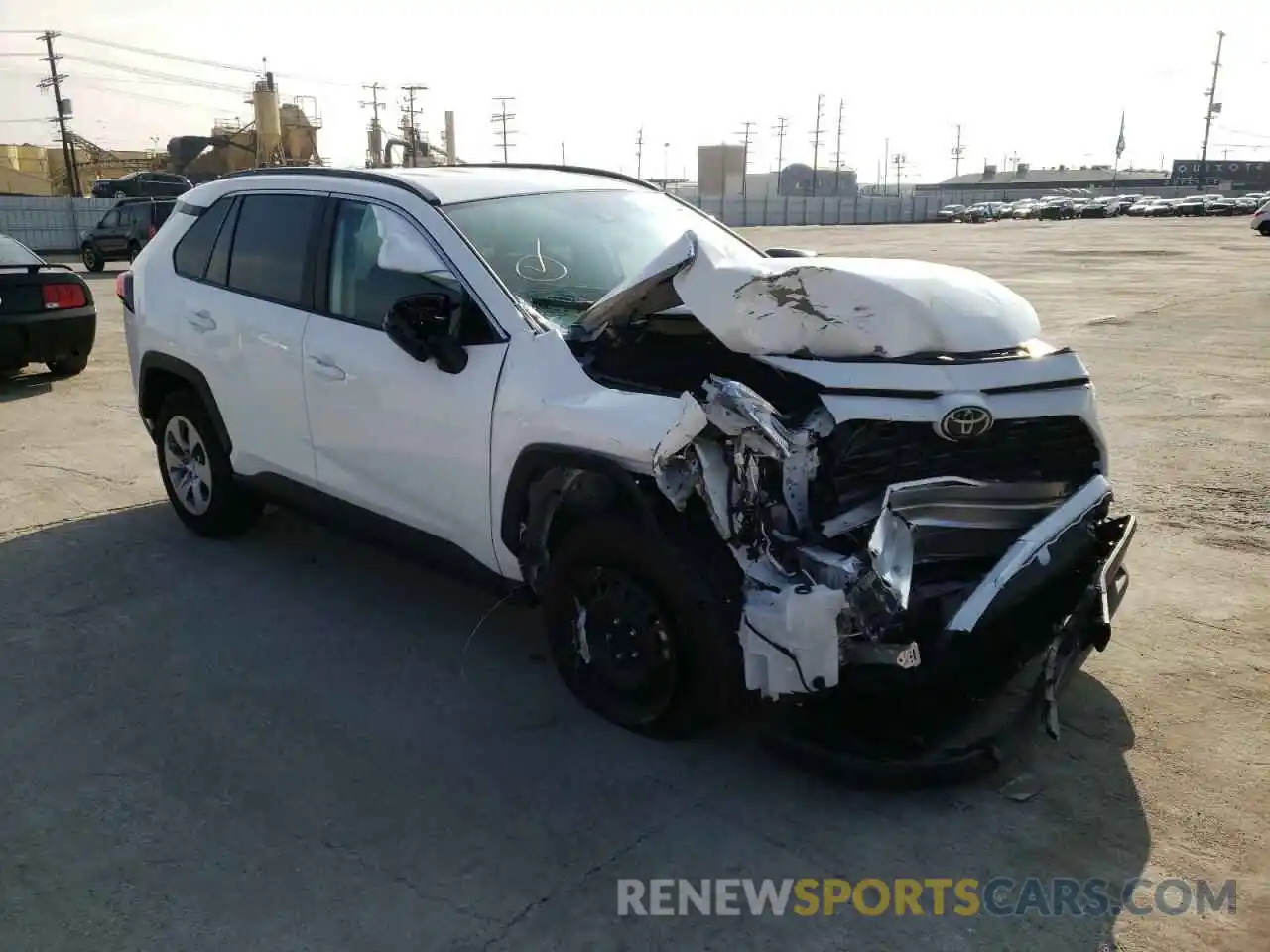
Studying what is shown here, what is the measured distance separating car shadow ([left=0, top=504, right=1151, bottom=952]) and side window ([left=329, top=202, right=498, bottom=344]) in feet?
4.46

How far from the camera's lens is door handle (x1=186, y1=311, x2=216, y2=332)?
5146 millimetres

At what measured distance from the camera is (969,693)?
3131 mm

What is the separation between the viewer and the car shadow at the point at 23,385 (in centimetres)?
961

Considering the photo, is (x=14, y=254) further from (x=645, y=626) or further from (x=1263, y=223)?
(x=1263, y=223)

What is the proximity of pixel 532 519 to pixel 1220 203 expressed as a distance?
3220 inches

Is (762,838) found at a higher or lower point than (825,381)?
lower

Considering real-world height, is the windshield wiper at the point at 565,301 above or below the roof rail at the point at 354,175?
below

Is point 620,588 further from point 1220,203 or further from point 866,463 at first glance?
point 1220,203

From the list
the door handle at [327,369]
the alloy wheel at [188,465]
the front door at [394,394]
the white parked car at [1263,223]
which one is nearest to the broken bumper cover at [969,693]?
the front door at [394,394]

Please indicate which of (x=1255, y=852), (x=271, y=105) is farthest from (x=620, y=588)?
(x=271, y=105)

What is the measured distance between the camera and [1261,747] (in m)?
3.47

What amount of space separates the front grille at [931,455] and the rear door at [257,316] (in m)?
2.53
